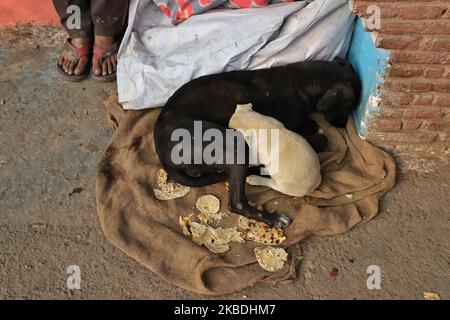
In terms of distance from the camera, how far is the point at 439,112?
119 inches

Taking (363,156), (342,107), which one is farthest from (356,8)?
(363,156)

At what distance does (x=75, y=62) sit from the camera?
12.4 feet

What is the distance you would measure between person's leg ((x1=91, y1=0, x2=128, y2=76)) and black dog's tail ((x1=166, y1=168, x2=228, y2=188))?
123cm

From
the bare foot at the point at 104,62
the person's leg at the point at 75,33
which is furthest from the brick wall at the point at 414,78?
the person's leg at the point at 75,33

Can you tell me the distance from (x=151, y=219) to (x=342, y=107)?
1526 mm

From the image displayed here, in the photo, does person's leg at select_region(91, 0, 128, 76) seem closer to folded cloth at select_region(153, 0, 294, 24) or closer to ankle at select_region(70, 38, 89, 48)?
ankle at select_region(70, 38, 89, 48)

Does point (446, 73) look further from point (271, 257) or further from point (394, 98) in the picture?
point (271, 257)

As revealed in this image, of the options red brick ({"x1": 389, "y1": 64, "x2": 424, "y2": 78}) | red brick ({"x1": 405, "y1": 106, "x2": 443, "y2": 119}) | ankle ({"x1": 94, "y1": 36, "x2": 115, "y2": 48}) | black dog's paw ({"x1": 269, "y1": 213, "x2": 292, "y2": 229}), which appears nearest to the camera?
red brick ({"x1": 389, "y1": 64, "x2": 424, "y2": 78})

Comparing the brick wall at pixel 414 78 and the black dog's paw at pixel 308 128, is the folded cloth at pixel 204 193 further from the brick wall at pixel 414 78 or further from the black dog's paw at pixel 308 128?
the brick wall at pixel 414 78

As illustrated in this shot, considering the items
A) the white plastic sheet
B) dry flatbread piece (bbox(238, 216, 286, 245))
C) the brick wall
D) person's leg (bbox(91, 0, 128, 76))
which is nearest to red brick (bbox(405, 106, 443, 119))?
the brick wall

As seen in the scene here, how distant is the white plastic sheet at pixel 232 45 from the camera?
3326mm

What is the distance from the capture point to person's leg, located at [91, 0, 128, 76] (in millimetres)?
3568

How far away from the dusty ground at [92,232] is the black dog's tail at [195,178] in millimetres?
565
